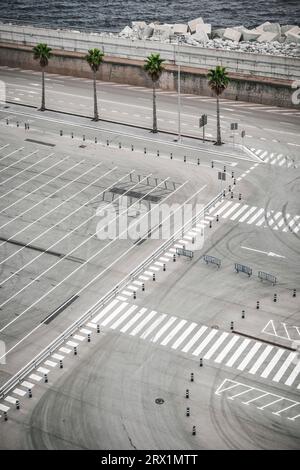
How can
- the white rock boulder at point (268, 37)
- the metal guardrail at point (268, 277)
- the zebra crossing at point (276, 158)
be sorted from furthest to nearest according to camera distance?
the white rock boulder at point (268, 37), the zebra crossing at point (276, 158), the metal guardrail at point (268, 277)

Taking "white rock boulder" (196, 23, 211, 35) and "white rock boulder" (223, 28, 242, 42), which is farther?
"white rock boulder" (196, 23, 211, 35)

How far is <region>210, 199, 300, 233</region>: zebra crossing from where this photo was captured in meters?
77.5

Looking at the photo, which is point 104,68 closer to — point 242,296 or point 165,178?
point 165,178

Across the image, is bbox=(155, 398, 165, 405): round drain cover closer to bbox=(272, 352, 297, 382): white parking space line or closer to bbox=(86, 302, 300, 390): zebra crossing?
bbox=(86, 302, 300, 390): zebra crossing

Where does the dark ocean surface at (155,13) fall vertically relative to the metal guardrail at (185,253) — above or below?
above

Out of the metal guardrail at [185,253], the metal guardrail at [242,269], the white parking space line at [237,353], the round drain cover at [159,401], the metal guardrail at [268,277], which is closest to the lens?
the round drain cover at [159,401]

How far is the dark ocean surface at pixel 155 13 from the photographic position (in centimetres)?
17775

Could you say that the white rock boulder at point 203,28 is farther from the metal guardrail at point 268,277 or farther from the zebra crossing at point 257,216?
the metal guardrail at point 268,277

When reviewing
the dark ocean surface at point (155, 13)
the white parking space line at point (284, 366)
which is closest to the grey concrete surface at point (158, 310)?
the white parking space line at point (284, 366)

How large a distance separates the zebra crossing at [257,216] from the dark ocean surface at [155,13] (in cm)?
10178

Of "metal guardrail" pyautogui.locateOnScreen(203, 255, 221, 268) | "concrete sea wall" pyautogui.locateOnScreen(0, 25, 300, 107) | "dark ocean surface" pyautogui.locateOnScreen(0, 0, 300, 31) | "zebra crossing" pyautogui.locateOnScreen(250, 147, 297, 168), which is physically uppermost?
"dark ocean surface" pyautogui.locateOnScreen(0, 0, 300, 31)

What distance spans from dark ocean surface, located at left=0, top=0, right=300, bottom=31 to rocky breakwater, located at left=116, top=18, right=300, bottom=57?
32355 millimetres

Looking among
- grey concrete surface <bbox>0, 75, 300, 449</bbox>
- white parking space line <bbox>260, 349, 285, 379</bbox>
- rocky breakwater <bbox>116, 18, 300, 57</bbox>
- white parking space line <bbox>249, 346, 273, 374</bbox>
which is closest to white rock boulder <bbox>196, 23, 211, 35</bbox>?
rocky breakwater <bbox>116, 18, 300, 57</bbox>

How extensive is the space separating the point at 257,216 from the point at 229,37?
67393mm
